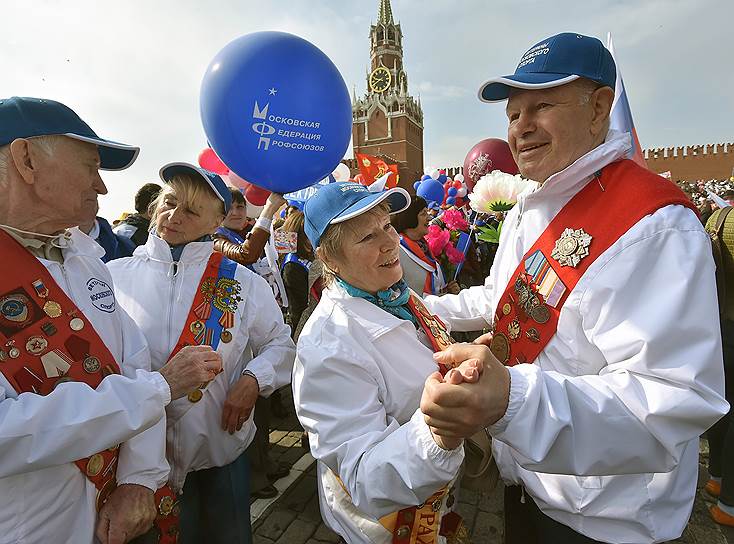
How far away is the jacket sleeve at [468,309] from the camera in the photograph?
7.83 ft

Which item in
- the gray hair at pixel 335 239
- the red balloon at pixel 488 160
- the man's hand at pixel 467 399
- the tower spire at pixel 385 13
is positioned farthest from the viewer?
the tower spire at pixel 385 13

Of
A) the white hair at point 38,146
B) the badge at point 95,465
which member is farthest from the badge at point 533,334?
the white hair at point 38,146

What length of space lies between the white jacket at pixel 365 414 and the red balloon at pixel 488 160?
998cm

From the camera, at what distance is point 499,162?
35.9ft

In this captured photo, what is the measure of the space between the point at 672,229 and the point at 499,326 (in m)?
0.80

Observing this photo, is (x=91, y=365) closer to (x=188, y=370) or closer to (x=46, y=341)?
(x=46, y=341)

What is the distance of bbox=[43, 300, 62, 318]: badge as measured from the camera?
153 centimetres

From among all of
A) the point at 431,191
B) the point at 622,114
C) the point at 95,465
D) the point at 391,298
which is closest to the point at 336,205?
the point at 391,298

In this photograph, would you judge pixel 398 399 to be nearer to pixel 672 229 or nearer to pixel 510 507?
pixel 510 507

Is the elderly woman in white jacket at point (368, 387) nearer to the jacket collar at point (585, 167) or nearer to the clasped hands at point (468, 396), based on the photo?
the clasped hands at point (468, 396)

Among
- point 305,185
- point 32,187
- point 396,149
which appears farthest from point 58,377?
point 396,149

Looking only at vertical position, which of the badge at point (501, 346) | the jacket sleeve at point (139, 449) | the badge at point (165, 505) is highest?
the badge at point (501, 346)

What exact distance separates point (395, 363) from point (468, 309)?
3.03 feet

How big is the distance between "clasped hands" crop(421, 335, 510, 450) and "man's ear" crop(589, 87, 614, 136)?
118 centimetres
